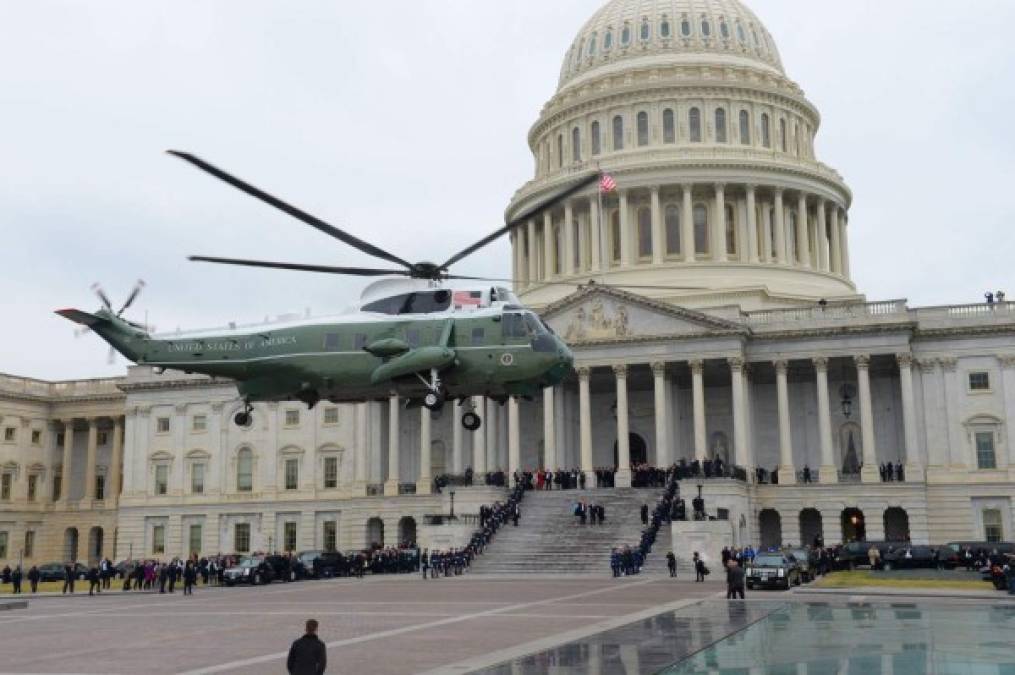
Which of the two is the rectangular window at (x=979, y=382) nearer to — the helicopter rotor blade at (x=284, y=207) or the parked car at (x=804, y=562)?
the parked car at (x=804, y=562)

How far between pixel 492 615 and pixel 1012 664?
15422mm

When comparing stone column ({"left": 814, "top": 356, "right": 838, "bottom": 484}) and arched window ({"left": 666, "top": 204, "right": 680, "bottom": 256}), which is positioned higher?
arched window ({"left": 666, "top": 204, "right": 680, "bottom": 256})

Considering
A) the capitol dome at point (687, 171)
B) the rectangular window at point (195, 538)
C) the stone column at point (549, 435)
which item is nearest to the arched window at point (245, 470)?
the rectangular window at point (195, 538)

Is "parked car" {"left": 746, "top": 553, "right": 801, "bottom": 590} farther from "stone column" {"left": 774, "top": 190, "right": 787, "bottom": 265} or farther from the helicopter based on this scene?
"stone column" {"left": 774, "top": 190, "right": 787, "bottom": 265}

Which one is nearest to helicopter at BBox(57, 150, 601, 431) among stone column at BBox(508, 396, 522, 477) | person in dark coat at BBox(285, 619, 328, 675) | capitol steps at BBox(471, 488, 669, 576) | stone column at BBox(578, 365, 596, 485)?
person in dark coat at BBox(285, 619, 328, 675)

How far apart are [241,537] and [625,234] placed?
1446 inches

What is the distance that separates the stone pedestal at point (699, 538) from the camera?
175ft

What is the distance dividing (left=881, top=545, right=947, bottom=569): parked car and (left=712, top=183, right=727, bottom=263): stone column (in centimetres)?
3306

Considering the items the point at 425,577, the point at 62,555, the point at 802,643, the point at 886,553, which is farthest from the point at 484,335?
the point at 62,555

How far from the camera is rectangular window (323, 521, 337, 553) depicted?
82.0 metres

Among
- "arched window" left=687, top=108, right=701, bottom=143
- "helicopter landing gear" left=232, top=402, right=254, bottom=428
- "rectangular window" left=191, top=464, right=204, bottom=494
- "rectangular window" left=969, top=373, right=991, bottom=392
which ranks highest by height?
"arched window" left=687, top=108, right=701, bottom=143

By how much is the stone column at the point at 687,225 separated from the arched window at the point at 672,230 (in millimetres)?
832

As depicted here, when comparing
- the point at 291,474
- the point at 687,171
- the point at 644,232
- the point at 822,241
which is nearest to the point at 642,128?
the point at 687,171

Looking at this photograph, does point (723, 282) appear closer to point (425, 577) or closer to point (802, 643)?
point (425, 577)
